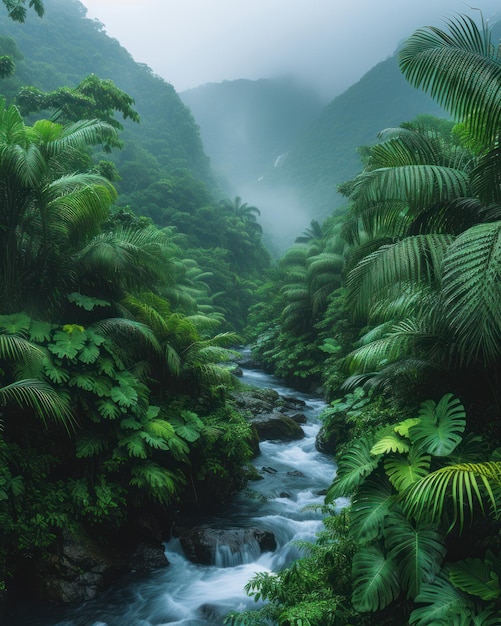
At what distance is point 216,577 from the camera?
666 cm

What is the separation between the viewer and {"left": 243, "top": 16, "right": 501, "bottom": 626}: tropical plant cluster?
4.15m

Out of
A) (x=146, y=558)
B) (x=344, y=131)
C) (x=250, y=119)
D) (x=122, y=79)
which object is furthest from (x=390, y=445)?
(x=250, y=119)

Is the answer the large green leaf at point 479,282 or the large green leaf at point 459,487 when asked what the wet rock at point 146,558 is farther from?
the large green leaf at point 479,282

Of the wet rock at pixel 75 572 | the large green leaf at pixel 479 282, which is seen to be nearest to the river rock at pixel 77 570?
the wet rock at pixel 75 572

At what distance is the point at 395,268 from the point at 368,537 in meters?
2.53

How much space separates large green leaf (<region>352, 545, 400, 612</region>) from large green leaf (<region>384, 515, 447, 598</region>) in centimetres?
9

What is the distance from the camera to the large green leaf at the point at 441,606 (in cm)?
380

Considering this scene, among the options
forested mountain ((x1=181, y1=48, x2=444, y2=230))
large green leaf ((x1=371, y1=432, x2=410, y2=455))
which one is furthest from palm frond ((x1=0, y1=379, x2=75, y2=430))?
forested mountain ((x1=181, y1=48, x2=444, y2=230))

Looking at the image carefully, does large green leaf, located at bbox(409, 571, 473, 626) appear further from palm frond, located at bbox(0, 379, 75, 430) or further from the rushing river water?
palm frond, located at bbox(0, 379, 75, 430)

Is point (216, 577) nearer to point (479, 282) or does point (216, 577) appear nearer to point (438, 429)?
→ point (438, 429)

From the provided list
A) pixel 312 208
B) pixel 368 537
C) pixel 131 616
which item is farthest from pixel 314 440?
pixel 312 208

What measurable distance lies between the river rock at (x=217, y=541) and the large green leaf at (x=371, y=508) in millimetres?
2718

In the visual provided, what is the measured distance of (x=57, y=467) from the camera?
21.8 feet

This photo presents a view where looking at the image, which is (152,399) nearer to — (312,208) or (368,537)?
(368,537)
